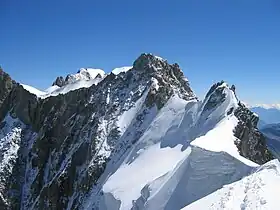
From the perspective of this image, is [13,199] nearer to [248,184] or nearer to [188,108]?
[188,108]

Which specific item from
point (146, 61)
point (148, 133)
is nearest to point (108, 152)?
point (148, 133)

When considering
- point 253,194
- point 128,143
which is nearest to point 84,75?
point 128,143

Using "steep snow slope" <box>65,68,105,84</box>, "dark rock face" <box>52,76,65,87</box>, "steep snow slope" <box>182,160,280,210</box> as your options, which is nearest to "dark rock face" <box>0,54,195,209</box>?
"steep snow slope" <box>65,68,105,84</box>

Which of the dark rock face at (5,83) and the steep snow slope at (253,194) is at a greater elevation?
the dark rock face at (5,83)

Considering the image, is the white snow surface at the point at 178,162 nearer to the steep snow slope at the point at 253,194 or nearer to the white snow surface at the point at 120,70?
the steep snow slope at the point at 253,194

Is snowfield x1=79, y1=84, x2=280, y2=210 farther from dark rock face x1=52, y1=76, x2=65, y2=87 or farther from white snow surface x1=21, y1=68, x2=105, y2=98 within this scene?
dark rock face x1=52, y1=76, x2=65, y2=87

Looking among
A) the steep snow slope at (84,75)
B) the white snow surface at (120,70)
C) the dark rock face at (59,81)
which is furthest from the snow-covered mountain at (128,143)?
the dark rock face at (59,81)

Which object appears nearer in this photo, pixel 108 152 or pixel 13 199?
pixel 108 152
